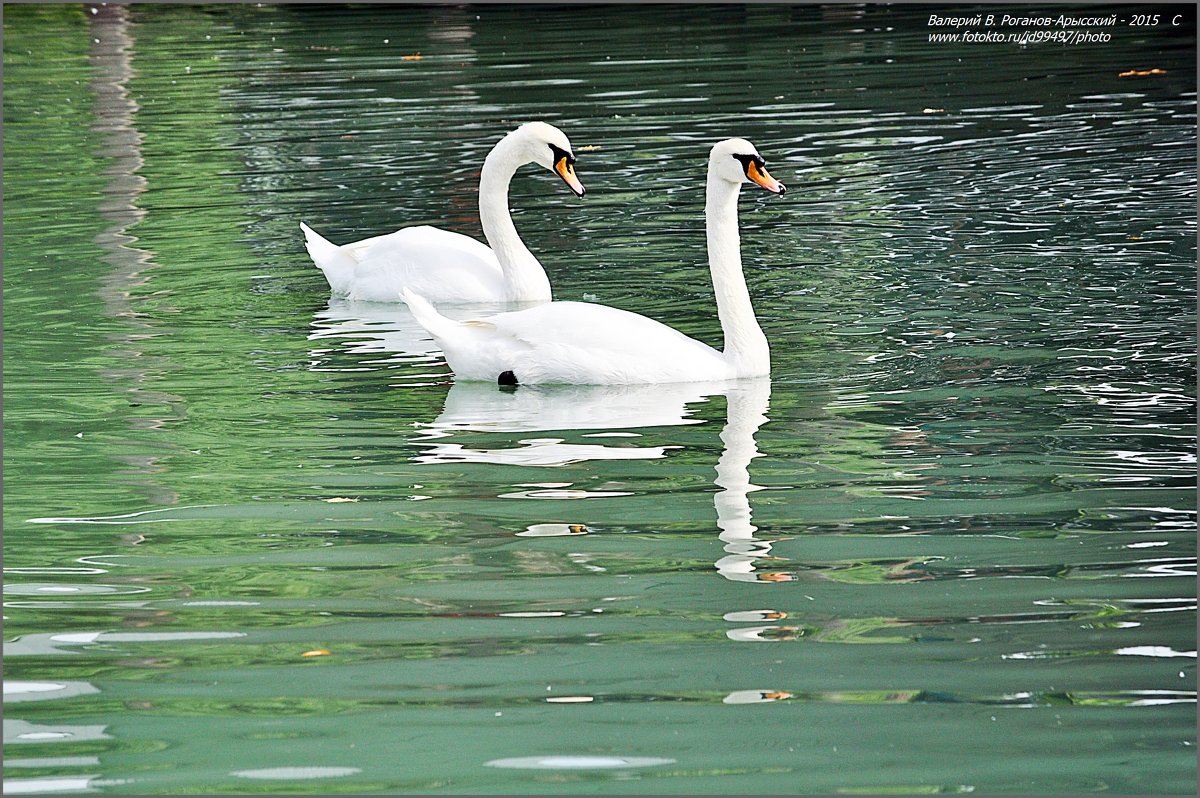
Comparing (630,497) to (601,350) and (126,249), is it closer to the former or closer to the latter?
(601,350)

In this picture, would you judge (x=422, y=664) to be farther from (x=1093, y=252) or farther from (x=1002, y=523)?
(x=1093, y=252)

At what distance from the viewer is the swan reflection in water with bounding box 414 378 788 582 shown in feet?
23.5

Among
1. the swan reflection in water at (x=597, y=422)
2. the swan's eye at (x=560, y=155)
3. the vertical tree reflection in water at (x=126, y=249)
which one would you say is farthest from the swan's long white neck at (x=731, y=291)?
the vertical tree reflection in water at (x=126, y=249)

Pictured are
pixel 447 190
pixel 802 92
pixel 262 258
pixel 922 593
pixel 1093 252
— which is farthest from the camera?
pixel 802 92

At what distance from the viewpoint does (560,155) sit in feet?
37.0

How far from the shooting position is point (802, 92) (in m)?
20.6

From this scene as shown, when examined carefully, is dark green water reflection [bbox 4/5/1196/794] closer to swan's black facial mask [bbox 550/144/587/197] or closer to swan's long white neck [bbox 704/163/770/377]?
swan's long white neck [bbox 704/163/770/377]

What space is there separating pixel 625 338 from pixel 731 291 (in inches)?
25.7

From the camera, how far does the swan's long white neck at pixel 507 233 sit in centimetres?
1128

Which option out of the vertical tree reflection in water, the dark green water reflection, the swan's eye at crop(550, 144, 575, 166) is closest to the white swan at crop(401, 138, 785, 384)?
the dark green water reflection

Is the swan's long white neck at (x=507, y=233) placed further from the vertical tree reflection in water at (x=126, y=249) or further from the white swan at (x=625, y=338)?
the vertical tree reflection in water at (x=126, y=249)

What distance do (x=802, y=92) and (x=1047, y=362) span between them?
39.9ft

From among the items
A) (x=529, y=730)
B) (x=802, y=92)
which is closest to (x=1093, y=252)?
(x=529, y=730)

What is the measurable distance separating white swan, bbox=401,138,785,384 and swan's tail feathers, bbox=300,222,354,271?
270 centimetres
